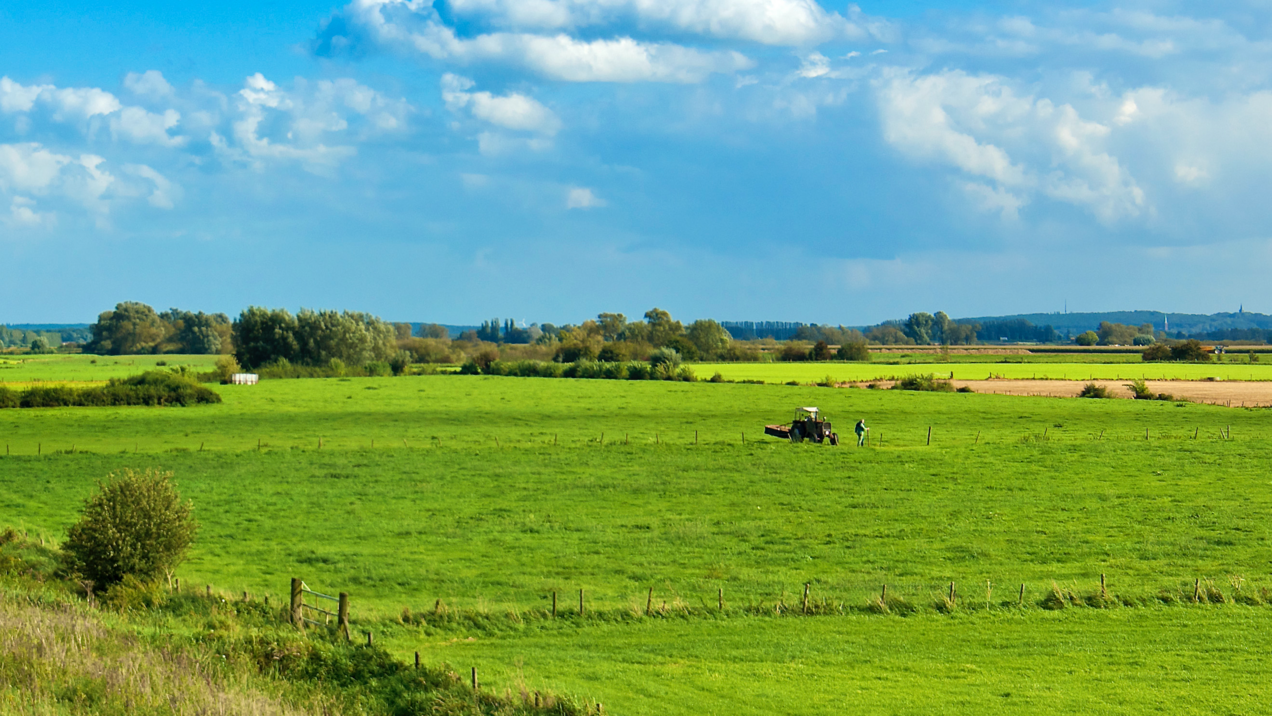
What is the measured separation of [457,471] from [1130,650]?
3077 cm

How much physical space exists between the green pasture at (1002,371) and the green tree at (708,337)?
2031 cm

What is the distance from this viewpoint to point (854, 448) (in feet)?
162

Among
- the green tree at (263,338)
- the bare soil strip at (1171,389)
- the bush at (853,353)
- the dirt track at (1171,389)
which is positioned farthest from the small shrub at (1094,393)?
the green tree at (263,338)

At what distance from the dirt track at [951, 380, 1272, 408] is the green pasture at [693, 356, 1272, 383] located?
4.37 metres

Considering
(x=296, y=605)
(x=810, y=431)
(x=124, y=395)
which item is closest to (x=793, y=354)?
(x=124, y=395)

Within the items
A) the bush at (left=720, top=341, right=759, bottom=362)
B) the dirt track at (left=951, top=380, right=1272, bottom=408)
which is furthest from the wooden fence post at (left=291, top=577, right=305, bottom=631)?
the bush at (left=720, top=341, right=759, bottom=362)

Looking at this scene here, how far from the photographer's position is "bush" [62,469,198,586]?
21438mm

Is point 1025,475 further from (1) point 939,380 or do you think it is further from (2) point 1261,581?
(1) point 939,380

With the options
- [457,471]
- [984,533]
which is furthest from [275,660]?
[457,471]

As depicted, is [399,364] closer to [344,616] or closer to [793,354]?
[793,354]

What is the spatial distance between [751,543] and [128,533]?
16.8 metres

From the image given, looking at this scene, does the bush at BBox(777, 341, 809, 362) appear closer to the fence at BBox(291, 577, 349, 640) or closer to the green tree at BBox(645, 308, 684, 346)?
the green tree at BBox(645, 308, 684, 346)

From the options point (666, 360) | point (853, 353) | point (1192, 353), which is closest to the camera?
point (666, 360)

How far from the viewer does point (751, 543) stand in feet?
96.5
